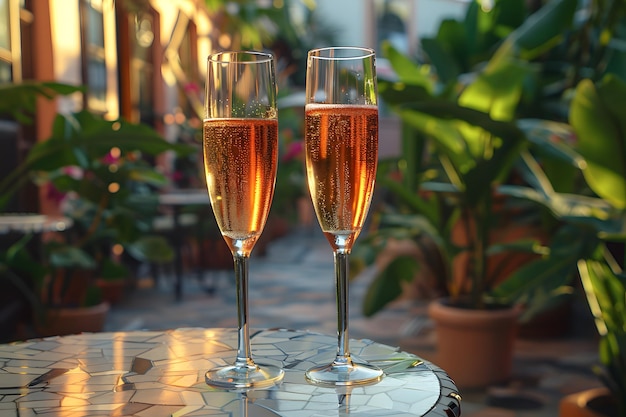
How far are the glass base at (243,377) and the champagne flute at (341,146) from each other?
41 mm

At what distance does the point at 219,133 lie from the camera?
0.80m

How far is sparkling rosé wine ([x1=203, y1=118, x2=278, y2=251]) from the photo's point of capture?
0.79 m

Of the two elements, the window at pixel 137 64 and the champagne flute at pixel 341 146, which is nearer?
the champagne flute at pixel 341 146

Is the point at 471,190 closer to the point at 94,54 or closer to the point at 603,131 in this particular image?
the point at 603,131

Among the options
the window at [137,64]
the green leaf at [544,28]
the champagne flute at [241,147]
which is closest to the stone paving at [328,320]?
the green leaf at [544,28]

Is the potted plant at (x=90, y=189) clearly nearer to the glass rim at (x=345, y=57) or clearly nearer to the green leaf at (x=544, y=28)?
the green leaf at (x=544, y=28)

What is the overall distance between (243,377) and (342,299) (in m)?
0.13

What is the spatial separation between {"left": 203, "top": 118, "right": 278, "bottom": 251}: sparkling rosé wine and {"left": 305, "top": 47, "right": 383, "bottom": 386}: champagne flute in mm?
50

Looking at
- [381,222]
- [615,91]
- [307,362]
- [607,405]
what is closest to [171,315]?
[381,222]

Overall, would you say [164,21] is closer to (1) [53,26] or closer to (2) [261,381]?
(1) [53,26]

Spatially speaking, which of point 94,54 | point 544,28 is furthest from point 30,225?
point 94,54

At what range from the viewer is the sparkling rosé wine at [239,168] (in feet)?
2.60

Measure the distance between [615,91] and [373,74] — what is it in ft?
4.37

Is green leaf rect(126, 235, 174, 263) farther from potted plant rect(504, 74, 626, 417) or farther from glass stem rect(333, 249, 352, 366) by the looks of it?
glass stem rect(333, 249, 352, 366)
